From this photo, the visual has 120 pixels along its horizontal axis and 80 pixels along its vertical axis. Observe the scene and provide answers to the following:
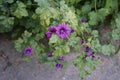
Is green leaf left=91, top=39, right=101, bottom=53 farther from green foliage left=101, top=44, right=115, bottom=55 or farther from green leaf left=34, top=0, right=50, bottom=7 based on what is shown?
green leaf left=34, top=0, right=50, bottom=7

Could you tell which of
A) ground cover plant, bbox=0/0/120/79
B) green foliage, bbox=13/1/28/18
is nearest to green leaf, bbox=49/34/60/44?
ground cover plant, bbox=0/0/120/79

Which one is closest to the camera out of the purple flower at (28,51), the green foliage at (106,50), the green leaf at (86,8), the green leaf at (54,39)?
the green leaf at (54,39)

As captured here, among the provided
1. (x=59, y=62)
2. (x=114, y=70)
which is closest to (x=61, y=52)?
(x=59, y=62)

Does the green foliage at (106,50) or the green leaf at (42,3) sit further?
the green foliage at (106,50)

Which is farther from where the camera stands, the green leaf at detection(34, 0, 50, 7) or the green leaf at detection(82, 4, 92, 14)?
the green leaf at detection(82, 4, 92, 14)

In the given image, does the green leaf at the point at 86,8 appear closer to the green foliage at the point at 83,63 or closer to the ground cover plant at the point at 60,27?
the ground cover plant at the point at 60,27

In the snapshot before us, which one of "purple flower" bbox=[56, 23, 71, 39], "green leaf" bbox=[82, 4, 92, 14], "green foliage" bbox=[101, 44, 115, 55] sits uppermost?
"purple flower" bbox=[56, 23, 71, 39]

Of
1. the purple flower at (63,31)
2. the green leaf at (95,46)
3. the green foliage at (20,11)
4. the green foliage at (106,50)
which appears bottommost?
the green foliage at (106,50)

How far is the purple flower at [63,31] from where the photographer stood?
5.02ft

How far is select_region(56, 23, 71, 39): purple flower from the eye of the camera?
153 cm

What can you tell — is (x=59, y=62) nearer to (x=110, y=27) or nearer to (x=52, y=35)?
(x=52, y=35)

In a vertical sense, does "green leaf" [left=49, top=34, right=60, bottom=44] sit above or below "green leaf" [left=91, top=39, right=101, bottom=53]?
above

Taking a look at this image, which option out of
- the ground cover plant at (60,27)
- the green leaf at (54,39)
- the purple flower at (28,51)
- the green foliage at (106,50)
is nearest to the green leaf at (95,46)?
the ground cover plant at (60,27)

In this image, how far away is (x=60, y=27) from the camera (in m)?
1.54
